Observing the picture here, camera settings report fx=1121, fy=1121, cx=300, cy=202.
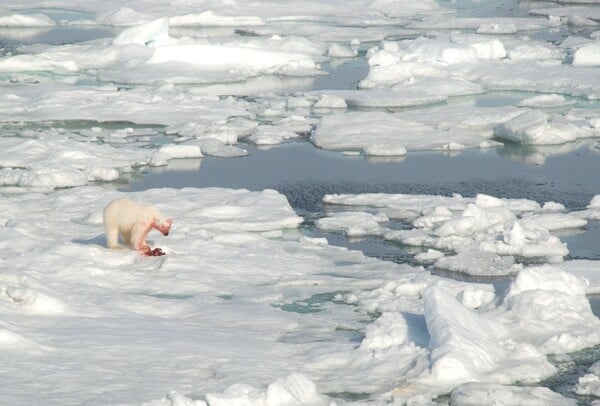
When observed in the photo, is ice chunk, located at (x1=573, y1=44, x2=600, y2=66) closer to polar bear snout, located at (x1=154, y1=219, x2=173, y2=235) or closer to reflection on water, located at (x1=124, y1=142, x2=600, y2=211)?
reflection on water, located at (x1=124, y1=142, x2=600, y2=211)

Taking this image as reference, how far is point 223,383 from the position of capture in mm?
6012

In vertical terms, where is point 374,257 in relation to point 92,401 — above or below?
below

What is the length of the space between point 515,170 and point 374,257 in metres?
4.32

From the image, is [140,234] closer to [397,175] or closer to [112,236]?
[112,236]

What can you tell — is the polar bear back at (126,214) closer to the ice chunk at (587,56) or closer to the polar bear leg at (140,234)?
the polar bear leg at (140,234)

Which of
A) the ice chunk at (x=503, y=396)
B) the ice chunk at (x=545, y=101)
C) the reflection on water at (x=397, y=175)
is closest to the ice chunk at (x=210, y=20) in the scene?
the ice chunk at (x=545, y=101)

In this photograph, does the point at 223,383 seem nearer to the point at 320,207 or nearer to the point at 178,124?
the point at 320,207

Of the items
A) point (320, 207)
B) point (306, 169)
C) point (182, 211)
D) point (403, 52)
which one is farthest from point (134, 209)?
point (403, 52)

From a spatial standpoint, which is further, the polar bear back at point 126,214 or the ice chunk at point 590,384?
the polar bear back at point 126,214

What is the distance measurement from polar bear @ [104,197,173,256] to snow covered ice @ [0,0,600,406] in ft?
0.37

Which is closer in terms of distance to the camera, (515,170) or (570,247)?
(570,247)

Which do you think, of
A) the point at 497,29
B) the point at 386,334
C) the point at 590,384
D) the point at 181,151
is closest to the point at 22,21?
the point at 497,29

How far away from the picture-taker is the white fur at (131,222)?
8.97m

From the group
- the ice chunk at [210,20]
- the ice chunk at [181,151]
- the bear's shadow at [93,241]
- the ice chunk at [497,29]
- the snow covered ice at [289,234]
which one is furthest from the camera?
the ice chunk at [210,20]
